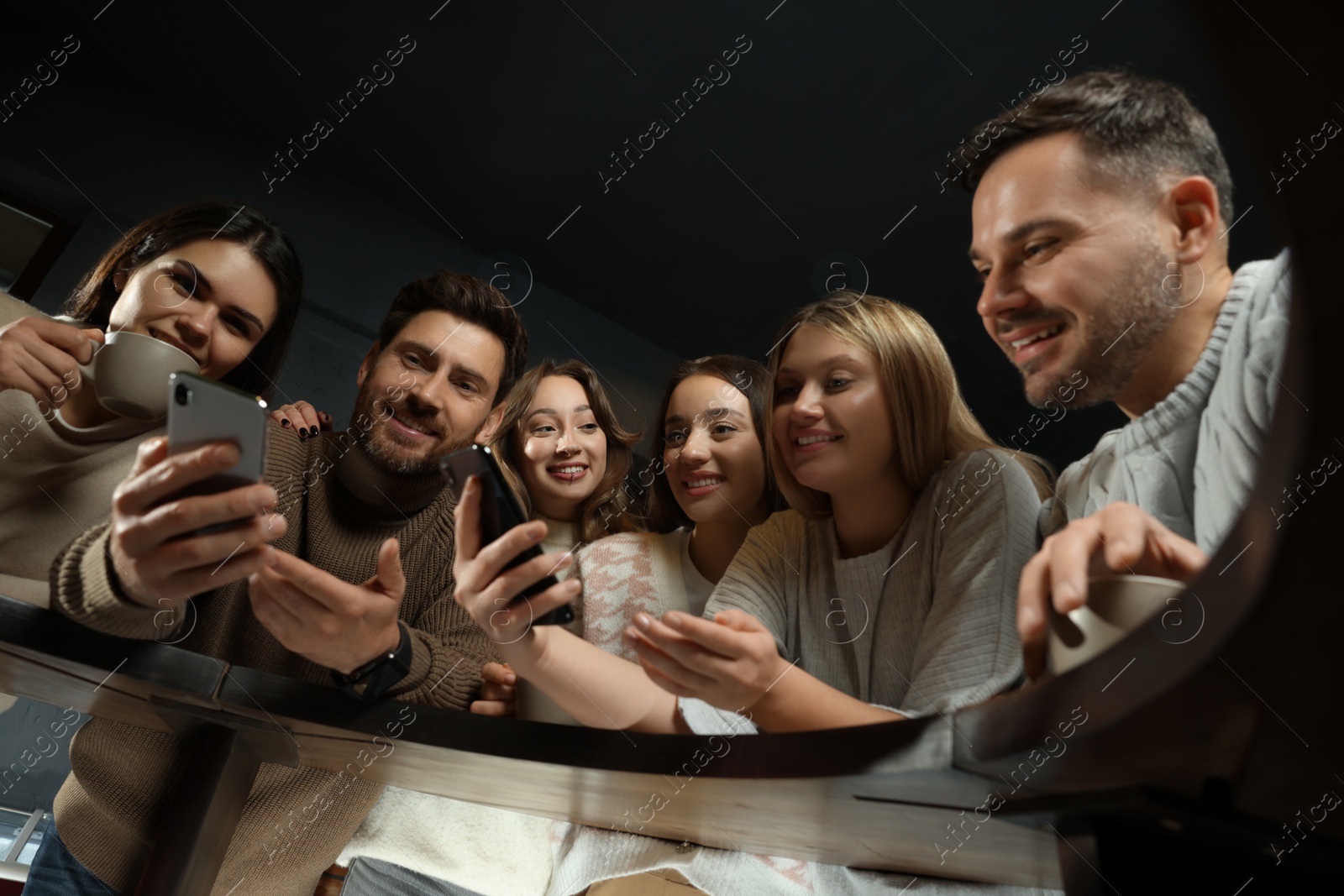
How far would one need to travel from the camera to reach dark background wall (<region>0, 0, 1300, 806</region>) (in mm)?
1411

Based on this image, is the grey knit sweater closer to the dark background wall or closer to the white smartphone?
the white smartphone

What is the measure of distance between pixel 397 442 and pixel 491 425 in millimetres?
172

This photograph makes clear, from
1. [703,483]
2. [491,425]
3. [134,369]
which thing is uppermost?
[491,425]

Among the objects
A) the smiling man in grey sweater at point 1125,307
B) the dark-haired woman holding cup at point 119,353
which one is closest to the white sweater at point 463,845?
the dark-haired woman holding cup at point 119,353

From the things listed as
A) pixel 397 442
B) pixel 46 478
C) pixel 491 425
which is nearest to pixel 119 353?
pixel 46 478

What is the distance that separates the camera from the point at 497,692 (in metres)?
0.79

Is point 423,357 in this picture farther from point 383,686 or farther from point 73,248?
point 73,248

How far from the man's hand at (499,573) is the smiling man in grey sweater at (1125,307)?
1.01ft

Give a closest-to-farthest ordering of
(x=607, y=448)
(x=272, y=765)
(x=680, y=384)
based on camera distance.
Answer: (x=272, y=765), (x=680, y=384), (x=607, y=448)

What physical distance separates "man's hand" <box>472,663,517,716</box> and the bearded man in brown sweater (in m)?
0.02

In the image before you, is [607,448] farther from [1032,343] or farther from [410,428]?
[1032,343]

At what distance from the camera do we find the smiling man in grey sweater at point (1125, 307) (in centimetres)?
36

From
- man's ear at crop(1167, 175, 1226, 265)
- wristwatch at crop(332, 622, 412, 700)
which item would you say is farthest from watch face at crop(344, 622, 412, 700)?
man's ear at crop(1167, 175, 1226, 265)

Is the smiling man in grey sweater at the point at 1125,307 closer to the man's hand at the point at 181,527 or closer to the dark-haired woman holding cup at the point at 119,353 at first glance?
the man's hand at the point at 181,527
